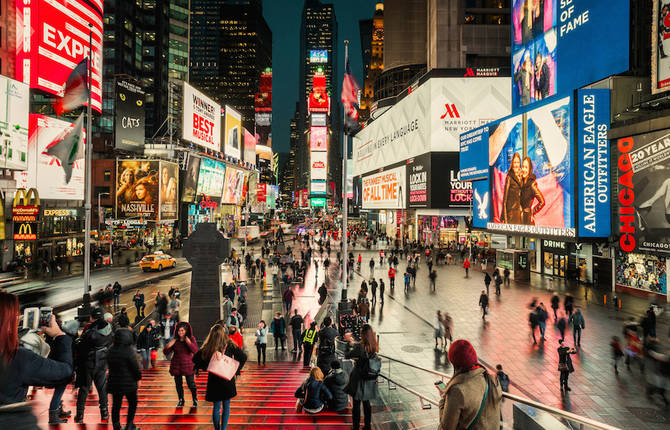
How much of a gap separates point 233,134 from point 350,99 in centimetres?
5750

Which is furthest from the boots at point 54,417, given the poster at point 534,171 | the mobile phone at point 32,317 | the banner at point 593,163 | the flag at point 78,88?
the poster at point 534,171

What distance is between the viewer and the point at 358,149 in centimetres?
10100

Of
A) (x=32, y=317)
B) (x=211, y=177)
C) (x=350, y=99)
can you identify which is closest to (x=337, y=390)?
(x=32, y=317)

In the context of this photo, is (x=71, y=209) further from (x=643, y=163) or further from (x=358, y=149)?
(x=358, y=149)

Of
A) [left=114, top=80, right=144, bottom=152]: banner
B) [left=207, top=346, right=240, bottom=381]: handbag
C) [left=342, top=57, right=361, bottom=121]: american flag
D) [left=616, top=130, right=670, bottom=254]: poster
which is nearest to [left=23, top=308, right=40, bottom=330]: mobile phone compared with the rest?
[left=207, top=346, right=240, bottom=381]: handbag

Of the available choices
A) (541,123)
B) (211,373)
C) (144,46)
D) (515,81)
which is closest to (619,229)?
(541,123)

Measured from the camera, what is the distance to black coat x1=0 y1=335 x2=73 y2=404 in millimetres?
2590

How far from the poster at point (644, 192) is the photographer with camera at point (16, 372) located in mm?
25487

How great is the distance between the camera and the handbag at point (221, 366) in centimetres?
507

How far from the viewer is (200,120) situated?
55.6 metres

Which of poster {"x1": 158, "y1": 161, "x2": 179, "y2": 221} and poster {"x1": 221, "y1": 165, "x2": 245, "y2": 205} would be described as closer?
poster {"x1": 158, "y1": 161, "x2": 179, "y2": 221}

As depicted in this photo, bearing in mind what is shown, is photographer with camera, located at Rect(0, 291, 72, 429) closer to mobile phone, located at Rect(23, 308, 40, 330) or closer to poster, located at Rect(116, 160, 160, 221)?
mobile phone, located at Rect(23, 308, 40, 330)

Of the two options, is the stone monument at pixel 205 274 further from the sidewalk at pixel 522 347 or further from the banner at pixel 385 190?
the banner at pixel 385 190

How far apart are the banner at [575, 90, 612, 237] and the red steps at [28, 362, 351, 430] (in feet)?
75.3
